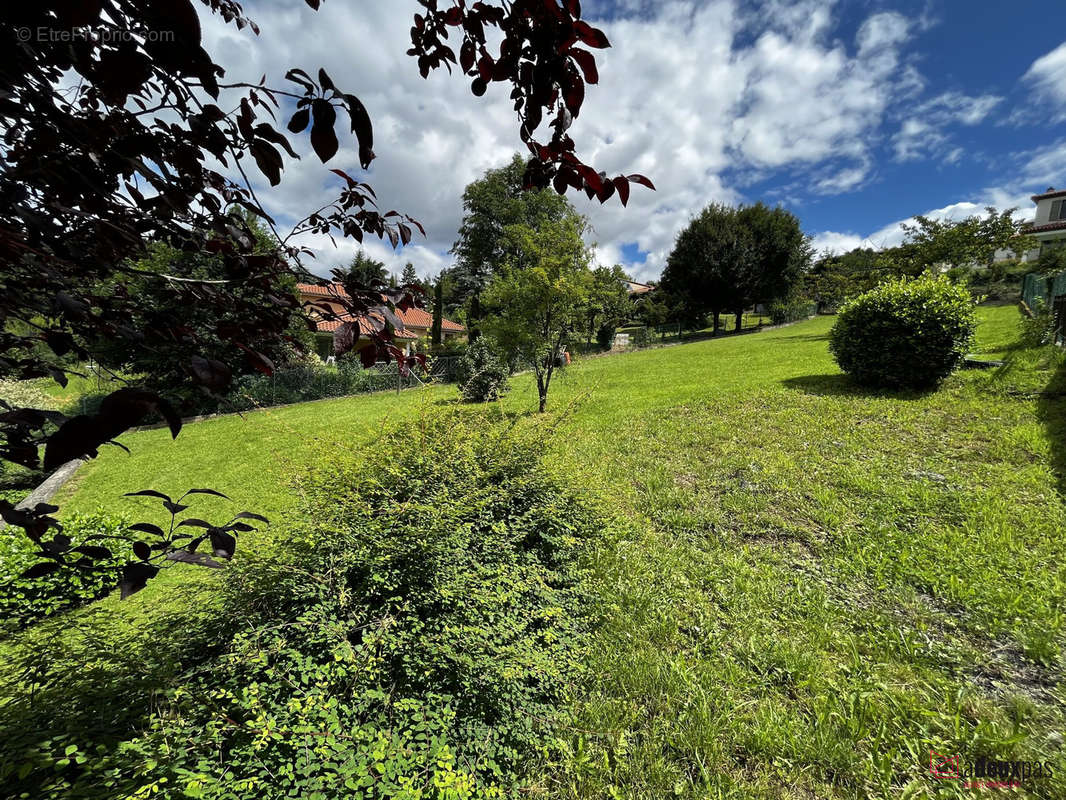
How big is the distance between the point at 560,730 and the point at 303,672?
1369mm

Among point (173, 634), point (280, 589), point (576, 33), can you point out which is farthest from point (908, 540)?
point (173, 634)

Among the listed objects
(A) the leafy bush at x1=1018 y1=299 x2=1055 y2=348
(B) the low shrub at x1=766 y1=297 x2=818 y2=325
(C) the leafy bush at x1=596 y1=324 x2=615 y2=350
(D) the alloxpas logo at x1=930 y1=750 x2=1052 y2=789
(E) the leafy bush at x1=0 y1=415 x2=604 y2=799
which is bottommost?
(D) the alloxpas logo at x1=930 y1=750 x2=1052 y2=789

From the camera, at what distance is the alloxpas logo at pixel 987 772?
6.07ft

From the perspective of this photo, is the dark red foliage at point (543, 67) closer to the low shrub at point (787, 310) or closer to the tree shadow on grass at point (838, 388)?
the tree shadow on grass at point (838, 388)

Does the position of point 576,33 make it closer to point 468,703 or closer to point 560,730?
point 468,703

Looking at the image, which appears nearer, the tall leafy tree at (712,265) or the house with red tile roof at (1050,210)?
the tall leafy tree at (712,265)

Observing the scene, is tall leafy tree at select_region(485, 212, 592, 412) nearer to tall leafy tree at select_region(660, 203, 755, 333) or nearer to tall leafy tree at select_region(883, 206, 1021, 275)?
tall leafy tree at select_region(883, 206, 1021, 275)

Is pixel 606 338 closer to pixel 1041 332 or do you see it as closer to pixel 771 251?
pixel 771 251

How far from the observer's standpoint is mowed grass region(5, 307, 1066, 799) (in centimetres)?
201

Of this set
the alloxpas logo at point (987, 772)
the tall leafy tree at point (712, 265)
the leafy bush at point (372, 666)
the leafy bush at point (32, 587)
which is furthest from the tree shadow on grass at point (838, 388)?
the tall leafy tree at point (712, 265)

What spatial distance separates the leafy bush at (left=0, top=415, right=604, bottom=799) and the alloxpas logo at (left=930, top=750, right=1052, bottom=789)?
5.89ft

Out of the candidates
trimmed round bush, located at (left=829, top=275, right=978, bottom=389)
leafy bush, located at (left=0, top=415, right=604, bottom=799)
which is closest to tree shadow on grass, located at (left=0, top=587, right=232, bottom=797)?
leafy bush, located at (left=0, top=415, right=604, bottom=799)

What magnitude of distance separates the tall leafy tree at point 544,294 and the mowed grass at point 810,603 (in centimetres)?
369

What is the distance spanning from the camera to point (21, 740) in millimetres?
1492
